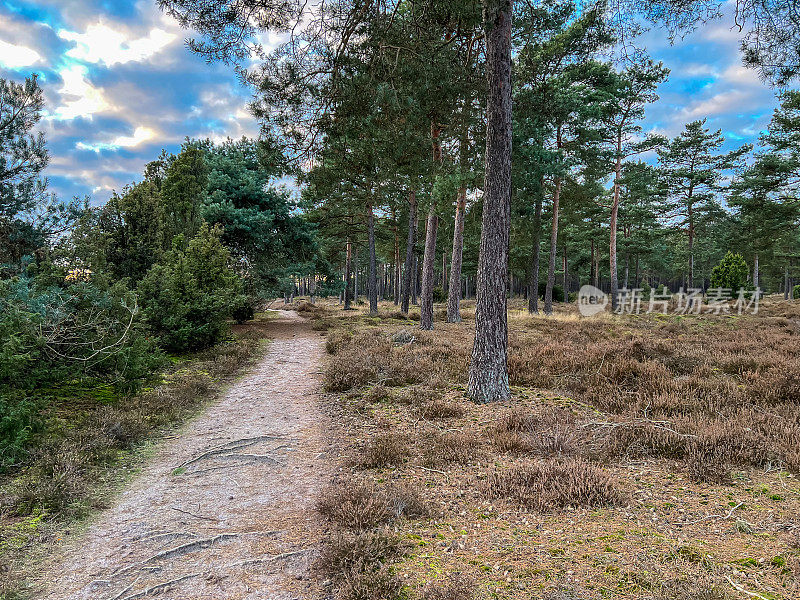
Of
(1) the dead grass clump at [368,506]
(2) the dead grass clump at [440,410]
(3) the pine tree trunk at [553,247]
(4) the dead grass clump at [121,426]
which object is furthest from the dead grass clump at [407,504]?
(3) the pine tree trunk at [553,247]

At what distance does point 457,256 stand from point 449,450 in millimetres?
13112

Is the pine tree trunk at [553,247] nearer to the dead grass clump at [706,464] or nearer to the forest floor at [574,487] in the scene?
the forest floor at [574,487]

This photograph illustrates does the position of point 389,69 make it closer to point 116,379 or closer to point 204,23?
point 204,23

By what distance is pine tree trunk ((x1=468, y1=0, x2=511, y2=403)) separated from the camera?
6.45m

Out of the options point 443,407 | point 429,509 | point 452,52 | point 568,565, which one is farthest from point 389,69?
point 568,565

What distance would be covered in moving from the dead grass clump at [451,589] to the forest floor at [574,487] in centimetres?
1

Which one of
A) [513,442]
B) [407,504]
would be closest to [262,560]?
[407,504]

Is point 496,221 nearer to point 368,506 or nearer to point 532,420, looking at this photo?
point 532,420

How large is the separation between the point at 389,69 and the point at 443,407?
250 inches

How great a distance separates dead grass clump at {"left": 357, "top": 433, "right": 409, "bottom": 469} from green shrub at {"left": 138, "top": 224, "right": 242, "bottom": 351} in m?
6.54

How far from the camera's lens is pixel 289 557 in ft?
9.57

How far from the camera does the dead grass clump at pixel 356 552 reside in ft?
8.74

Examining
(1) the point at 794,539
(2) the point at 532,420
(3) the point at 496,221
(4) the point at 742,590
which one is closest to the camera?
(4) the point at 742,590

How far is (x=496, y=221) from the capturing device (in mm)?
6535
